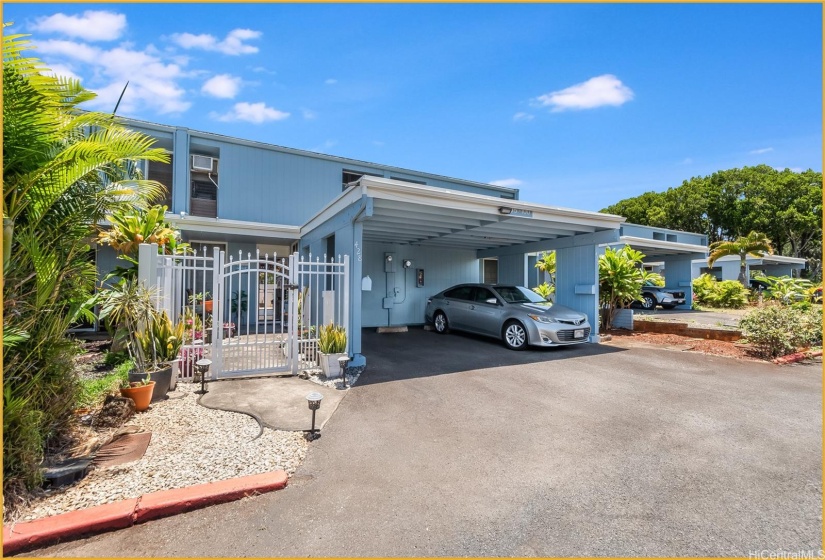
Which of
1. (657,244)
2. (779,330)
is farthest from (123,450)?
(657,244)

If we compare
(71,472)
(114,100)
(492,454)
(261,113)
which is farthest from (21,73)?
(261,113)

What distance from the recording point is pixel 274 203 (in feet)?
41.3

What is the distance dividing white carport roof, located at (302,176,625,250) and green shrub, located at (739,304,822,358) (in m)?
3.53

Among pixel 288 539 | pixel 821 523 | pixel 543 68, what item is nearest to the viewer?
pixel 288 539

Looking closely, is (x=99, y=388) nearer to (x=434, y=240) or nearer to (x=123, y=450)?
(x=123, y=450)

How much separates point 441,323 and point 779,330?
750 cm

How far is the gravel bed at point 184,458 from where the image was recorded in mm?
2754

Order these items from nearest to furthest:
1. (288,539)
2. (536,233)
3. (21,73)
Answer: (288,539) → (21,73) → (536,233)

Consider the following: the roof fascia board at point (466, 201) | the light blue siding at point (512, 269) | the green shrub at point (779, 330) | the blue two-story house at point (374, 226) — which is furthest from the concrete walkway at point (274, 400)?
the light blue siding at point (512, 269)

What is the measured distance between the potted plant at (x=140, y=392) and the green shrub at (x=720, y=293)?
23.2 metres

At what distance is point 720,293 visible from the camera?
61.4 feet

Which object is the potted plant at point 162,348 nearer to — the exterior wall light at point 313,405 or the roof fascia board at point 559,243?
the exterior wall light at point 313,405

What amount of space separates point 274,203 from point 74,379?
32.4ft

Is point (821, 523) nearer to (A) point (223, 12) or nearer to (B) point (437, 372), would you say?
(B) point (437, 372)
